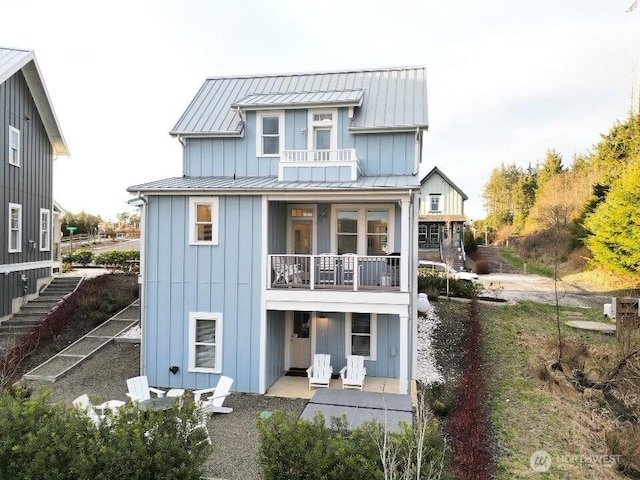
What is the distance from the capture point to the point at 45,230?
1736 cm

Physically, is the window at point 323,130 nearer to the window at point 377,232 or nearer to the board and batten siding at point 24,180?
the window at point 377,232

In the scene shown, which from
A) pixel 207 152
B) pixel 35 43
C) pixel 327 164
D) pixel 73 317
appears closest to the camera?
pixel 327 164

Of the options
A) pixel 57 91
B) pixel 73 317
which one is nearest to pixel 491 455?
pixel 73 317

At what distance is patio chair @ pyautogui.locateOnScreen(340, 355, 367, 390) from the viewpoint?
10383mm

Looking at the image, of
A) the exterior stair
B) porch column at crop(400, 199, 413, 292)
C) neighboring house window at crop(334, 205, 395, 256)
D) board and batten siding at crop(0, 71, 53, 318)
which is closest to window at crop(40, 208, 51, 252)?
board and batten siding at crop(0, 71, 53, 318)

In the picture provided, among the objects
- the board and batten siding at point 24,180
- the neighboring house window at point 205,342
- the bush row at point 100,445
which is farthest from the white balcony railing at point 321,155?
the board and batten siding at point 24,180

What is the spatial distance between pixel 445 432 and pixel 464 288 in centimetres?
1173

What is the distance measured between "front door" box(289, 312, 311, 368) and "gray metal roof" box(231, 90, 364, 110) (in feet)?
21.1

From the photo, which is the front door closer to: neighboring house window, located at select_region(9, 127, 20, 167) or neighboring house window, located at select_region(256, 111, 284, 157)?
neighboring house window, located at select_region(256, 111, 284, 157)

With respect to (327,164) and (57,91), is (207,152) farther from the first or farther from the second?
(57,91)

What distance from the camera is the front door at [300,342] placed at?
12375mm

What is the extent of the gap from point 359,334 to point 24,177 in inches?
573

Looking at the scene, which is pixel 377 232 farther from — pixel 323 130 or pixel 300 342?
pixel 300 342

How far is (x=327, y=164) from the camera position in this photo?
11312mm
